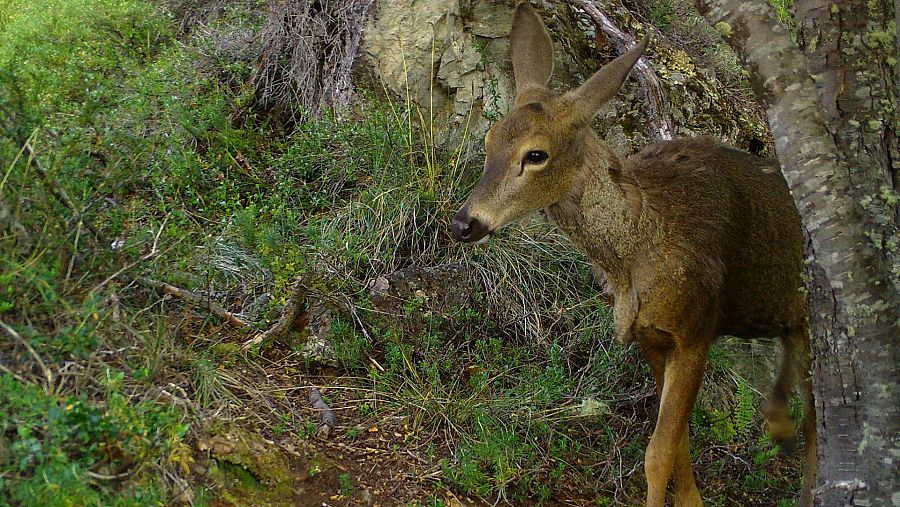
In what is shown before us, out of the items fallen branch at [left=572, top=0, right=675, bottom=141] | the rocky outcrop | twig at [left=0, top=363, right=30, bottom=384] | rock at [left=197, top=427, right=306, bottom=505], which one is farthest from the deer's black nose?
fallen branch at [left=572, top=0, right=675, bottom=141]

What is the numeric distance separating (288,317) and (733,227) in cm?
247

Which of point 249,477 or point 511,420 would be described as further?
point 511,420

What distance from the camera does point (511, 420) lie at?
4.95 metres

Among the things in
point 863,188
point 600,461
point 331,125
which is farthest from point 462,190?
point 863,188

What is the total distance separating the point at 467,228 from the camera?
165 inches

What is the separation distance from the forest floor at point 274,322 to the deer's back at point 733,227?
62 cm

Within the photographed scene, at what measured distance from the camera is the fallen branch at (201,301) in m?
4.63

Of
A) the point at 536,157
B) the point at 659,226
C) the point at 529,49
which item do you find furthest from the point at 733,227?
the point at 529,49

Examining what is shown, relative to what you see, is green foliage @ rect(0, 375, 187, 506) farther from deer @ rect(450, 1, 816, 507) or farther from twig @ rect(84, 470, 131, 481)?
deer @ rect(450, 1, 816, 507)

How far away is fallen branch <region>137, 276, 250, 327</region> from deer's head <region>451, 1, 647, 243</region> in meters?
1.50

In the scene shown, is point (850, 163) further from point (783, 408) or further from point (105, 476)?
point (105, 476)

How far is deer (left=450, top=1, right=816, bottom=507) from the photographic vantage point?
4367mm

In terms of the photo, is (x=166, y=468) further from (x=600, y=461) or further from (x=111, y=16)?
(x=111, y=16)

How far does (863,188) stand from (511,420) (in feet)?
7.79
